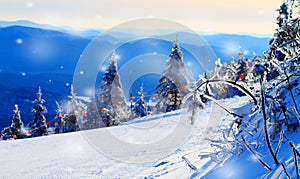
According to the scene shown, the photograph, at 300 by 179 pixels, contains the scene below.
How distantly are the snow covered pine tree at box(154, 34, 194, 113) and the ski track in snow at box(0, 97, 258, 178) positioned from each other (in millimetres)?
17080

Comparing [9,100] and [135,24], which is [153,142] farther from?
[9,100]

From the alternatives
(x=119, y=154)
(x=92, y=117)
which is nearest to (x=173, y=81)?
(x=92, y=117)

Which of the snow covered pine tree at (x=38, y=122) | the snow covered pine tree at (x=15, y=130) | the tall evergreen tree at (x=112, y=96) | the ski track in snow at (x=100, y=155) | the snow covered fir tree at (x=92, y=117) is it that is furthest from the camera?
the snow covered fir tree at (x=92, y=117)

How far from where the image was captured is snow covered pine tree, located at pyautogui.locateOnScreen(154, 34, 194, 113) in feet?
89.4

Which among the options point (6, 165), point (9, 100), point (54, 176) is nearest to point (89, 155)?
point (54, 176)

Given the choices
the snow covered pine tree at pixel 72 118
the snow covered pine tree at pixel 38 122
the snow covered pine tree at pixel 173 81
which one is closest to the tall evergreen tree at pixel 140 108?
the snow covered pine tree at pixel 173 81

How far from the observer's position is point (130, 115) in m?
31.6

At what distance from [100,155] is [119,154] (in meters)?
0.61

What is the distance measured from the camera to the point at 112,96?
98.7ft

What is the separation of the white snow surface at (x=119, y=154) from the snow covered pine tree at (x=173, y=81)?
17082 millimetres

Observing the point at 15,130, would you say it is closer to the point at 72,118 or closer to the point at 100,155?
the point at 72,118

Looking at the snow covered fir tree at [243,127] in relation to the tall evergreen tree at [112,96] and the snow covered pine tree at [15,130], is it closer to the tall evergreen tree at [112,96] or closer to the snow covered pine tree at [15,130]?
the tall evergreen tree at [112,96]

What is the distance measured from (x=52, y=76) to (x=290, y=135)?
21008 centimetres

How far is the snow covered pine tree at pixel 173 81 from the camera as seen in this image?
1072 inches
